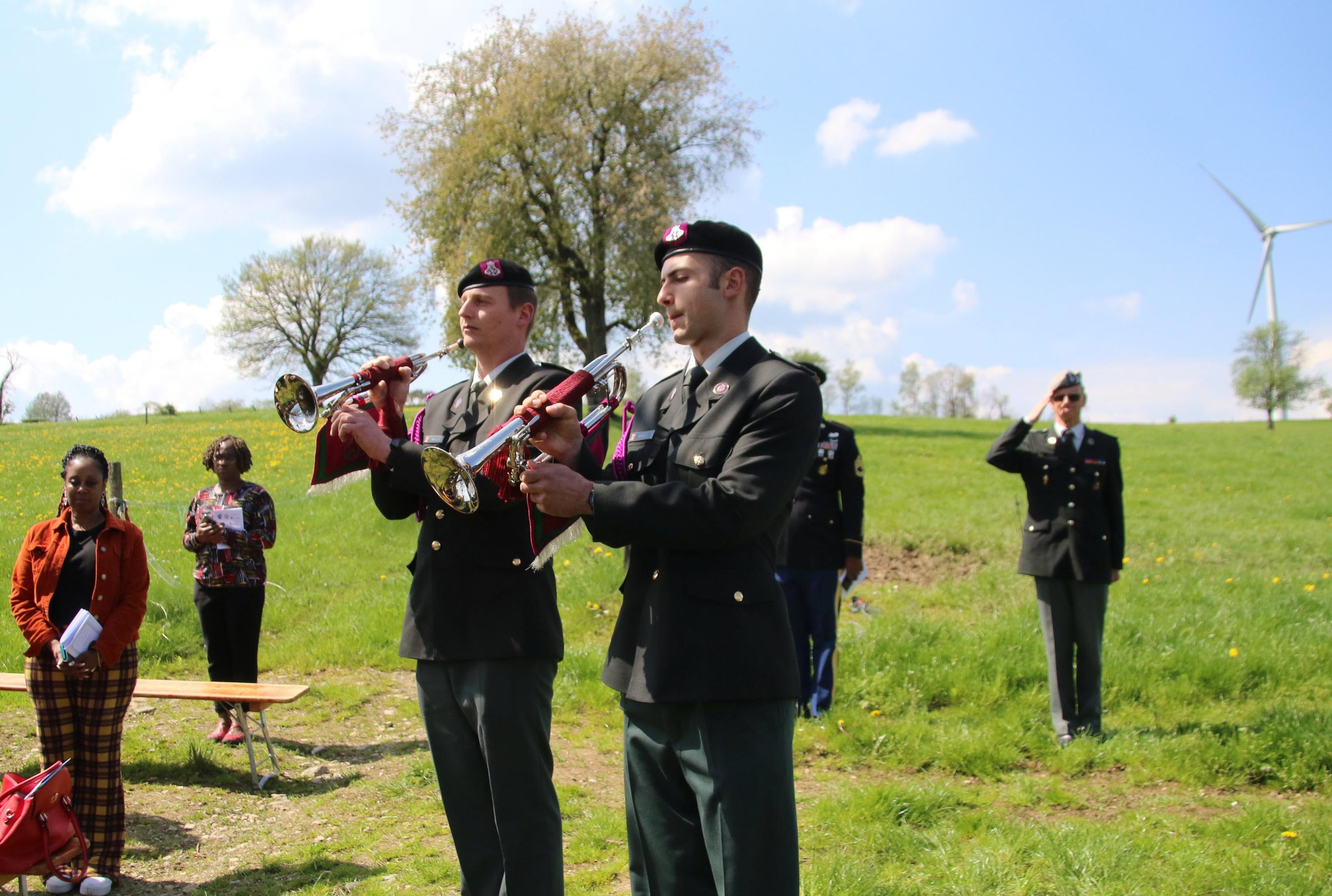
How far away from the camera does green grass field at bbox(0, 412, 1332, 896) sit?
15.0ft

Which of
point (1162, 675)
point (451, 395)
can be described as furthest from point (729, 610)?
point (1162, 675)

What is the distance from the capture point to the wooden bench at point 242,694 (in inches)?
251

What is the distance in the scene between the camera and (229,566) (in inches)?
283

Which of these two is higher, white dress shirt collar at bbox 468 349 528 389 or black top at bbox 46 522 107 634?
white dress shirt collar at bbox 468 349 528 389

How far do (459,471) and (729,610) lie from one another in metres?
0.87

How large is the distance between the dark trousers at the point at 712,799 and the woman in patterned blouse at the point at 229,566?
17.6 feet

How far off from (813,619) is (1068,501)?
81.6 inches

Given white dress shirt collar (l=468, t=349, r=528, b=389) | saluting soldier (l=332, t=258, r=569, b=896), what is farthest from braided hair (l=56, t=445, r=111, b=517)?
white dress shirt collar (l=468, t=349, r=528, b=389)

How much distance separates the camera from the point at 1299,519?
57.2 feet

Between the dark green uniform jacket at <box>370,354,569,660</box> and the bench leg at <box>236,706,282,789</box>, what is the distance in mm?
3456

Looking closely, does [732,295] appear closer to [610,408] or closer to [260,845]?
[610,408]

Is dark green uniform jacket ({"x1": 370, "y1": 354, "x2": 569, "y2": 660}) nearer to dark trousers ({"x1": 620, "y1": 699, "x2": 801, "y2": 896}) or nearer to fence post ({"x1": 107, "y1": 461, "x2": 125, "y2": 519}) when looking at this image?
dark trousers ({"x1": 620, "y1": 699, "x2": 801, "y2": 896})

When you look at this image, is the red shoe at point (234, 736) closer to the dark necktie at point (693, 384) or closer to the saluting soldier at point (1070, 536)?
the dark necktie at point (693, 384)

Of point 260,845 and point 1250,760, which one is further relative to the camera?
point 1250,760
